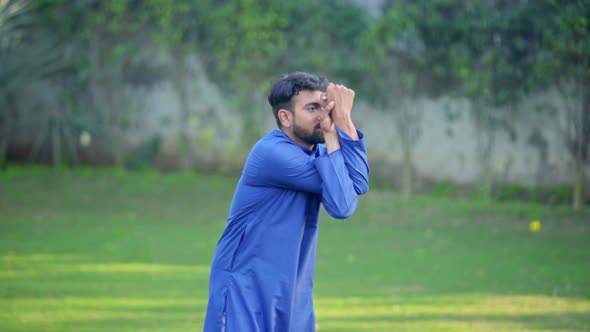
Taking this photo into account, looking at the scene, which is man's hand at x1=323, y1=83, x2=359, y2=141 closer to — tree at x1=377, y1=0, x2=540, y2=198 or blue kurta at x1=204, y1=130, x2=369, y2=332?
blue kurta at x1=204, y1=130, x2=369, y2=332

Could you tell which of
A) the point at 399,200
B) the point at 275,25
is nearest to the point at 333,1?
the point at 275,25

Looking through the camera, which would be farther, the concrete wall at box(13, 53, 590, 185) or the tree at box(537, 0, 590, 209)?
the concrete wall at box(13, 53, 590, 185)

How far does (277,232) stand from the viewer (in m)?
3.72

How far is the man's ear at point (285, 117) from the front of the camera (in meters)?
3.87

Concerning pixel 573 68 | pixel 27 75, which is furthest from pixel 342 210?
pixel 27 75

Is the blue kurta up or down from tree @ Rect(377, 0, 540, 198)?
down

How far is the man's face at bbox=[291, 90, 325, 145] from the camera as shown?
3820 millimetres

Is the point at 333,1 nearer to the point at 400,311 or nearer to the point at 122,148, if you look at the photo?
the point at 122,148

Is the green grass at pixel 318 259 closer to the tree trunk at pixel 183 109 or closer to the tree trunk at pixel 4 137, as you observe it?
the tree trunk at pixel 4 137

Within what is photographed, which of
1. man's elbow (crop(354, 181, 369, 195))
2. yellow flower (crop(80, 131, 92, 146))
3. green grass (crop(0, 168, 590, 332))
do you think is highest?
yellow flower (crop(80, 131, 92, 146))

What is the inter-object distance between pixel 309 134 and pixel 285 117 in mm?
136

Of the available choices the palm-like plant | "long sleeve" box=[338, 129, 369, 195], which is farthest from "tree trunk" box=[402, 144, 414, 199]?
"long sleeve" box=[338, 129, 369, 195]

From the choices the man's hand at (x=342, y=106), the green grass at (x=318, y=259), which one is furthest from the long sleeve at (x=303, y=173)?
the green grass at (x=318, y=259)

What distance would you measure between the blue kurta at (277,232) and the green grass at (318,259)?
333 centimetres
